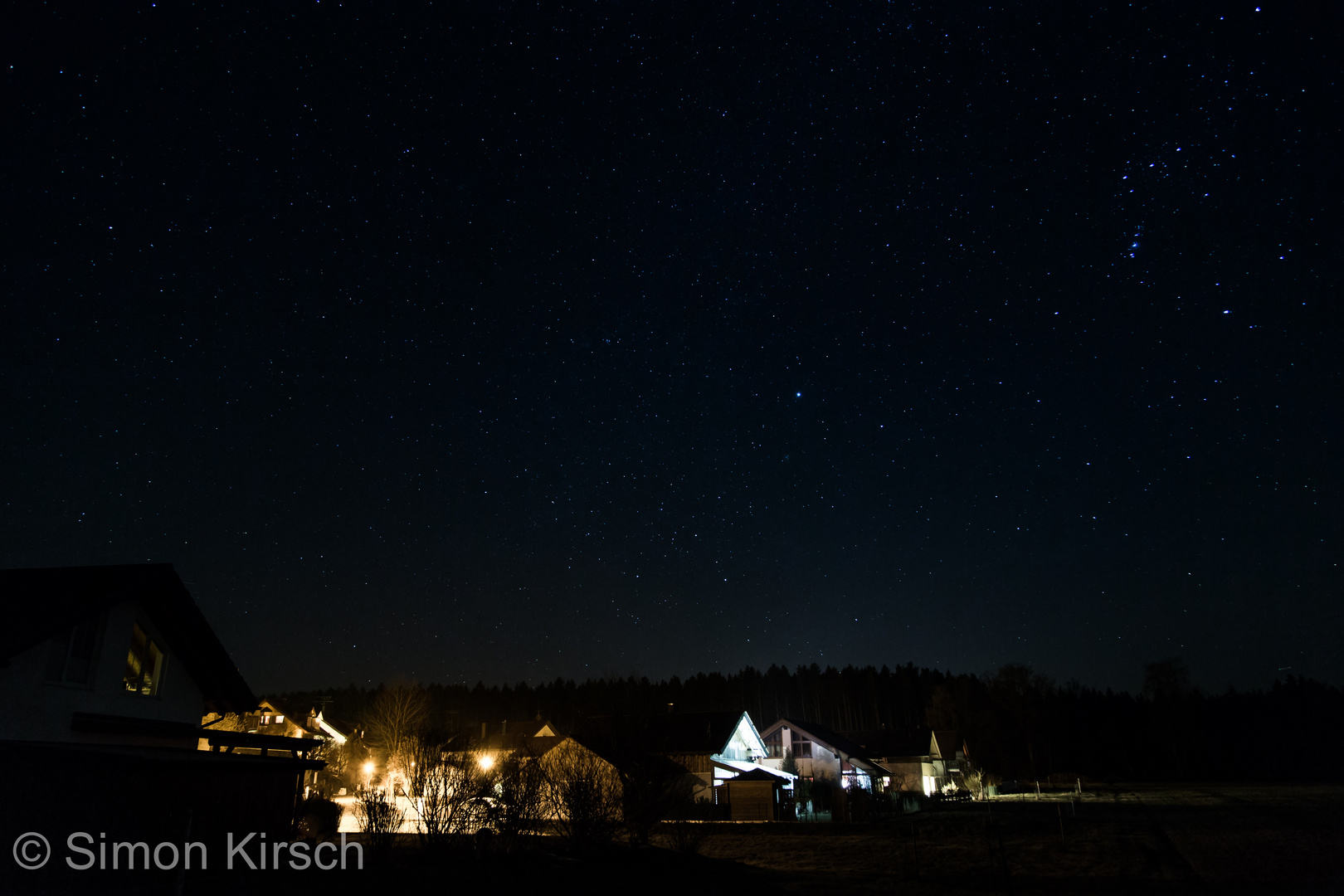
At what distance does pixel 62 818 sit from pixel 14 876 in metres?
0.78

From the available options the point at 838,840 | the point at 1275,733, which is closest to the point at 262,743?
the point at 838,840

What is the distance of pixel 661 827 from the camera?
22.7 meters

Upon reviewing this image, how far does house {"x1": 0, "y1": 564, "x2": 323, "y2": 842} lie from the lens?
10906 millimetres

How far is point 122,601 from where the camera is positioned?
1584 cm

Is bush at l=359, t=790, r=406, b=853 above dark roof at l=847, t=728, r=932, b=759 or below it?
above

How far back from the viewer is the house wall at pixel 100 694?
13.3 meters

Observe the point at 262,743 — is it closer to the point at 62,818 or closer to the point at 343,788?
the point at 62,818

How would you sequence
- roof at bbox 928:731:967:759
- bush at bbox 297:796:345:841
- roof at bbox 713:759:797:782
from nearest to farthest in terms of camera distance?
bush at bbox 297:796:345:841 → roof at bbox 713:759:797:782 → roof at bbox 928:731:967:759

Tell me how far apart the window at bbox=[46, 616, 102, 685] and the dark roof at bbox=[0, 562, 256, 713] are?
0.69 metres

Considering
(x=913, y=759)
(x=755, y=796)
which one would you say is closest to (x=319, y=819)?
(x=755, y=796)

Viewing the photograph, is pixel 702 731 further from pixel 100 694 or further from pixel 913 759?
pixel 100 694

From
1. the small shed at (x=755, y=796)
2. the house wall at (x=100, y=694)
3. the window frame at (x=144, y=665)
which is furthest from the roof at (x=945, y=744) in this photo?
the window frame at (x=144, y=665)

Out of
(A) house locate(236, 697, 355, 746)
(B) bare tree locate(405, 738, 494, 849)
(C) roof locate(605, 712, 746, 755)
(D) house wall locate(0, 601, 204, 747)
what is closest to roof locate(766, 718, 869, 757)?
(C) roof locate(605, 712, 746, 755)
